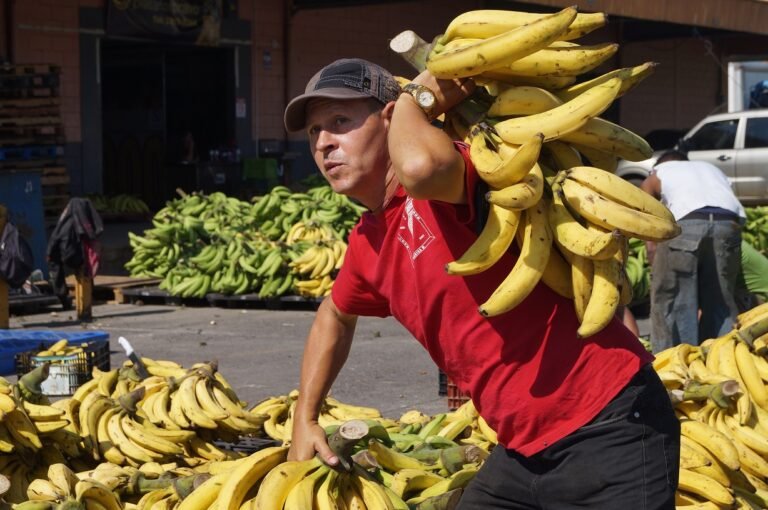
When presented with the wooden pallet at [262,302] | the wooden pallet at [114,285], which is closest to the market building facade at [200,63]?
the wooden pallet at [114,285]

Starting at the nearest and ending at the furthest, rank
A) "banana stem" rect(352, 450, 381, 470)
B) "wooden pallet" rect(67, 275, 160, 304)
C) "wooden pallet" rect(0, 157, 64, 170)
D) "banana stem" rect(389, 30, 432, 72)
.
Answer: "banana stem" rect(389, 30, 432, 72) < "banana stem" rect(352, 450, 381, 470) < "wooden pallet" rect(67, 275, 160, 304) < "wooden pallet" rect(0, 157, 64, 170)

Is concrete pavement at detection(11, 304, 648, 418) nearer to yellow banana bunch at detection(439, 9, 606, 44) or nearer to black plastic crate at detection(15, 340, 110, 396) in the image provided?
black plastic crate at detection(15, 340, 110, 396)

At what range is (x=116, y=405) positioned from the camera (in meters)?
6.08

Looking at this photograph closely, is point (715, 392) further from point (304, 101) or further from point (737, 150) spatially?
point (737, 150)

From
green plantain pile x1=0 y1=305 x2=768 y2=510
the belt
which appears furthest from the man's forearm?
the belt

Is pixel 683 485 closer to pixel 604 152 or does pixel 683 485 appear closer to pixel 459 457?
→ pixel 459 457

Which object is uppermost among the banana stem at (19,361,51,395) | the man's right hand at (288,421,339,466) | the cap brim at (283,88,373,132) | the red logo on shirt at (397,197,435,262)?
the cap brim at (283,88,373,132)

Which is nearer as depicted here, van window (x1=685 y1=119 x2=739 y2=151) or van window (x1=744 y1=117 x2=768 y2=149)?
van window (x1=744 y1=117 x2=768 y2=149)

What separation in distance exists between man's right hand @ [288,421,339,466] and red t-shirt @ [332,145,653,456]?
47 cm

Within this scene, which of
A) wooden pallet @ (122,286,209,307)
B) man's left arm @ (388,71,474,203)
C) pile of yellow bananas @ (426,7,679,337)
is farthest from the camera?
wooden pallet @ (122,286,209,307)

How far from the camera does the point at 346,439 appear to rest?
3.56 metres

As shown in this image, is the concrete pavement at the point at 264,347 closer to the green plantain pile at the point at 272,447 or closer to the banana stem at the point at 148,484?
the green plantain pile at the point at 272,447

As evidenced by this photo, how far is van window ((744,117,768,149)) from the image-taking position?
885 inches

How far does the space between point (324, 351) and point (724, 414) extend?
95.8 inches
